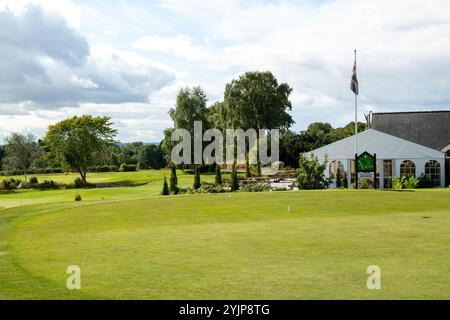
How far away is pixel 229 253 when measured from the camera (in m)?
13.6

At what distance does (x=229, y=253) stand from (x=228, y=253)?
3cm

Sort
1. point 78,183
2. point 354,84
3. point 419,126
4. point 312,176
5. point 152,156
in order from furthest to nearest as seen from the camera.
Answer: point 152,156 < point 78,183 < point 419,126 < point 312,176 < point 354,84

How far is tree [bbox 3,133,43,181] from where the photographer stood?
95500 millimetres

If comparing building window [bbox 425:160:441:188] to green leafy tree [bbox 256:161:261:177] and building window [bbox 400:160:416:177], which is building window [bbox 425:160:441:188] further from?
green leafy tree [bbox 256:161:261:177]

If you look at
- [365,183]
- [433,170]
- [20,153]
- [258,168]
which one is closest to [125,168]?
[20,153]

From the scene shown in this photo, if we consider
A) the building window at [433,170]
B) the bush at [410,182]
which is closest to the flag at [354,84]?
the bush at [410,182]

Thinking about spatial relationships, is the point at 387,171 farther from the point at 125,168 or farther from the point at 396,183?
the point at 125,168

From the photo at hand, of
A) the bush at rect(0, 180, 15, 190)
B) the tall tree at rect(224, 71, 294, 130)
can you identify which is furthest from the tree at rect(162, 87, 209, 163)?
the bush at rect(0, 180, 15, 190)

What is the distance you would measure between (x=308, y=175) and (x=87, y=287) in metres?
35.4

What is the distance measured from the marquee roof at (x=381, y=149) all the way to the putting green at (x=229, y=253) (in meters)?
23.5

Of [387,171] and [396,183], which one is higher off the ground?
[387,171]

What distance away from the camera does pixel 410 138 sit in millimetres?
57062
